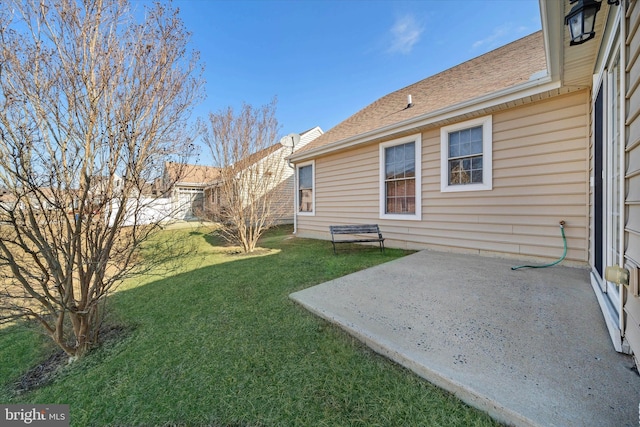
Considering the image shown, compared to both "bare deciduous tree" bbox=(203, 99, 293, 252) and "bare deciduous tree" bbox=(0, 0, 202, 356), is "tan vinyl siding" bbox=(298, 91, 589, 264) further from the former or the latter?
"bare deciduous tree" bbox=(0, 0, 202, 356)

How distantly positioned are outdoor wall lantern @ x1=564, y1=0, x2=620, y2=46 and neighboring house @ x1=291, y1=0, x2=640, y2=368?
0.39ft

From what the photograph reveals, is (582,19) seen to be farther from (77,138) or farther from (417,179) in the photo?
(77,138)

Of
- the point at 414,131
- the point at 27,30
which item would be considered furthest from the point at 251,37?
the point at 27,30

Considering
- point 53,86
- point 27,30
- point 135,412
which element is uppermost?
point 27,30

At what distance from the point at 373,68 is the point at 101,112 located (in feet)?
31.9

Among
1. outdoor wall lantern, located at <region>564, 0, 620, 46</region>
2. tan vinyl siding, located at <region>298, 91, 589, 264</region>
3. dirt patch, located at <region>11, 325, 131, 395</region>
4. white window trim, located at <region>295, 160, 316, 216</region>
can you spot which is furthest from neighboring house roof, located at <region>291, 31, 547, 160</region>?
dirt patch, located at <region>11, 325, 131, 395</region>

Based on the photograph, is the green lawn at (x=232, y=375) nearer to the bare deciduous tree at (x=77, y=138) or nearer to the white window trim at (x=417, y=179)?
the bare deciduous tree at (x=77, y=138)

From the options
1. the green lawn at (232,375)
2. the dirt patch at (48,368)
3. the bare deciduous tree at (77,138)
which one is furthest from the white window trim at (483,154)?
the dirt patch at (48,368)

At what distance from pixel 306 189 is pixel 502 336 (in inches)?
284

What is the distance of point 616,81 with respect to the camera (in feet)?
6.66

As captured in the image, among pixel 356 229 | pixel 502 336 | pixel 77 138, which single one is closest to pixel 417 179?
pixel 356 229

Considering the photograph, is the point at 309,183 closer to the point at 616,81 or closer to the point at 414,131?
the point at 414,131

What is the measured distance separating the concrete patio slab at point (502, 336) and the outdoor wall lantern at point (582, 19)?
245 centimetres

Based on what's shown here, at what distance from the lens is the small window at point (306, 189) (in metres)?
8.43
